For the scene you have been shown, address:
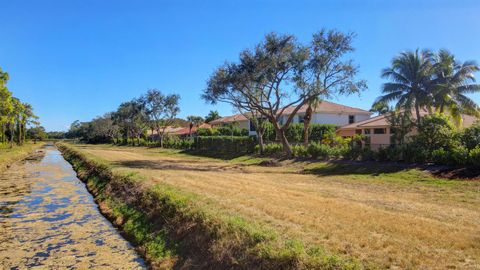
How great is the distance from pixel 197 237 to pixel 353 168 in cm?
1709

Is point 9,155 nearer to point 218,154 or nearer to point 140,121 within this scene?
point 218,154

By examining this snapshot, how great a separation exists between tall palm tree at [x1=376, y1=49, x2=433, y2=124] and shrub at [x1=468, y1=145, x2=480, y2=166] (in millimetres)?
15661

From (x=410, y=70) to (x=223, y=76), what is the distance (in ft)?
53.7

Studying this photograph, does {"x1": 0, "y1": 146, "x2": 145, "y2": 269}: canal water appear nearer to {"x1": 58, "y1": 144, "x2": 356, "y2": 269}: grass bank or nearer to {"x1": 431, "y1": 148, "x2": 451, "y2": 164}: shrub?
{"x1": 58, "y1": 144, "x2": 356, "y2": 269}: grass bank

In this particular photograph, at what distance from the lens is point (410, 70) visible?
3581cm

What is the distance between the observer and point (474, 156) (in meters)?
19.2

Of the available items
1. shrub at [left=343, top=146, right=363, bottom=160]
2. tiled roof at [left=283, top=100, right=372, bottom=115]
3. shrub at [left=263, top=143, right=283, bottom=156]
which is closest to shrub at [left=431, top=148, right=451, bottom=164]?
shrub at [left=343, top=146, right=363, bottom=160]

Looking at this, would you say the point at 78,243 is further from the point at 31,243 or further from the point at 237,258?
the point at 237,258

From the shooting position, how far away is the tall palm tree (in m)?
35.2

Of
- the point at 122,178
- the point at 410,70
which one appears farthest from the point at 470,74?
the point at 122,178

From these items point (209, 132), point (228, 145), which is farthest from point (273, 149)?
point (209, 132)

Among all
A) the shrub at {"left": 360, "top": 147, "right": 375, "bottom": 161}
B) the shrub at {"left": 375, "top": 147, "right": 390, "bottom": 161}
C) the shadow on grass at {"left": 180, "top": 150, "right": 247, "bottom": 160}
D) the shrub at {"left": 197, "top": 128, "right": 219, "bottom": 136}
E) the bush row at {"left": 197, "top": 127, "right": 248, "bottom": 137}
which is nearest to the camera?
the shrub at {"left": 375, "top": 147, "right": 390, "bottom": 161}

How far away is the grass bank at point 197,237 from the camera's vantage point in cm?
682

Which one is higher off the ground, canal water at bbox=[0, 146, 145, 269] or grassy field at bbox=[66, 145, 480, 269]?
grassy field at bbox=[66, 145, 480, 269]
